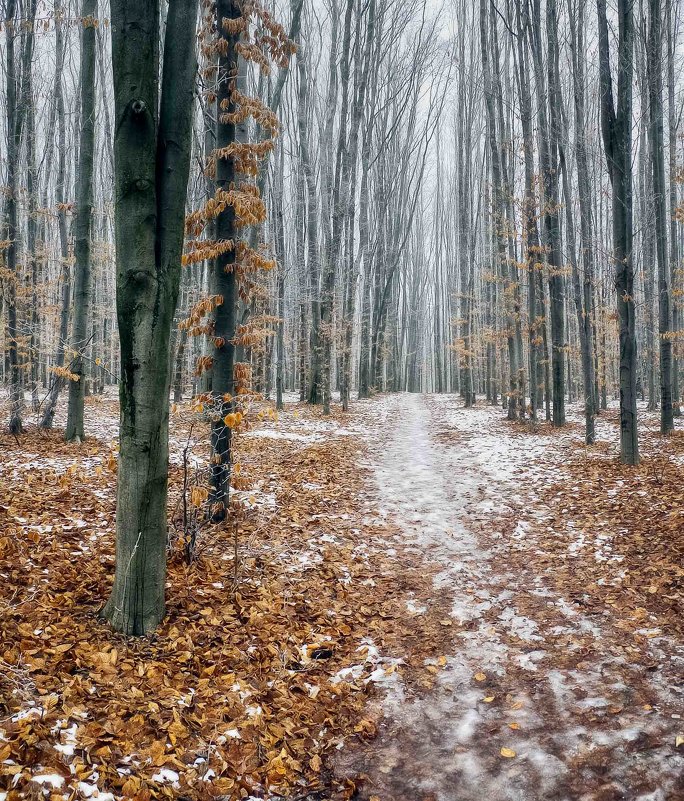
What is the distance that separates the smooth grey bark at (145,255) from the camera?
2979mm

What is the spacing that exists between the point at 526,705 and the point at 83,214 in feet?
31.0

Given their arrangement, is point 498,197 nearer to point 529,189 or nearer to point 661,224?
point 529,189

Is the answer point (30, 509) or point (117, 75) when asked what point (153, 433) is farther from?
point (30, 509)

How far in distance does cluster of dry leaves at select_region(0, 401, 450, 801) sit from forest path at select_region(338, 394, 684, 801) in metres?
0.23

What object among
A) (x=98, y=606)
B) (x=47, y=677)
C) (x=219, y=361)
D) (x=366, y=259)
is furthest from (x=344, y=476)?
(x=366, y=259)

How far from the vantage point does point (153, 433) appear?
3146 mm

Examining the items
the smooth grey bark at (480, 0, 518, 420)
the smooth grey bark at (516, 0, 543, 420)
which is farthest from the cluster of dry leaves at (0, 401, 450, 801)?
the smooth grey bark at (480, 0, 518, 420)

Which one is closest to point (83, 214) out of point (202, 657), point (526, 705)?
point (202, 657)

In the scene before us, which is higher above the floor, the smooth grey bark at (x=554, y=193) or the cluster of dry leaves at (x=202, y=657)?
the smooth grey bark at (x=554, y=193)

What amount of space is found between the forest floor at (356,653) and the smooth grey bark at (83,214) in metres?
2.24

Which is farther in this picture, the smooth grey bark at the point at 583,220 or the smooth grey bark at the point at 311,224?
the smooth grey bark at the point at 311,224

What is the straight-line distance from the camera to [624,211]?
8.08m

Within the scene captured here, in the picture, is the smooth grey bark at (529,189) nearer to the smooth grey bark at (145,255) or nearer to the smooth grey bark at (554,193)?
the smooth grey bark at (554,193)

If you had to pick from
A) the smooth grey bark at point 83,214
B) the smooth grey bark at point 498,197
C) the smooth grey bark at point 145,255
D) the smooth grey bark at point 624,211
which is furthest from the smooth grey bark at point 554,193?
the smooth grey bark at point 145,255
